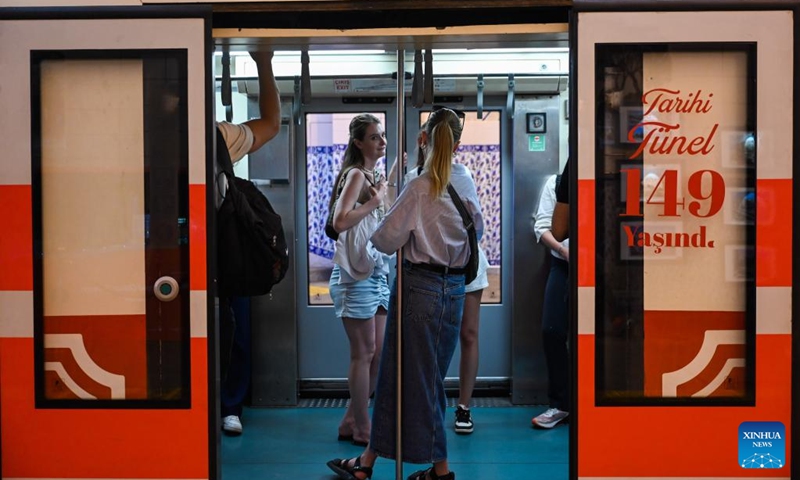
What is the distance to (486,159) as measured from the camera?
535 cm

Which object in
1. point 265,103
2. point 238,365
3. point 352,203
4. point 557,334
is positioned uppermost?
point 265,103

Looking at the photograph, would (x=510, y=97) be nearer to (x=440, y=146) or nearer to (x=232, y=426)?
(x=440, y=146)

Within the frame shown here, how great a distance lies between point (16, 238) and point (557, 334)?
9.56ft

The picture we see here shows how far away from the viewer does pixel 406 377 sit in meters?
3.64

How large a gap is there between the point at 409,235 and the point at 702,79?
1310 mm

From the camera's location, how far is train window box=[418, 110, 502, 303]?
5328mm

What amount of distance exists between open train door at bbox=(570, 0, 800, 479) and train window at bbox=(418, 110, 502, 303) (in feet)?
7.12

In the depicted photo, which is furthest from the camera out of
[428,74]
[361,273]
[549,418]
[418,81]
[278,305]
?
[278,305]

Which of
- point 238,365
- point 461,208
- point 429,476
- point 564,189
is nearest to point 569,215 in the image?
point 564,189

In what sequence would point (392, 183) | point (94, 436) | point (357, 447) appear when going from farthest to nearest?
point (357, 447) → point (392, 183) → point (94, 436)

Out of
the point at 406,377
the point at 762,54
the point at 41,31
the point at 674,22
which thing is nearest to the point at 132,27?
the point at 41,31

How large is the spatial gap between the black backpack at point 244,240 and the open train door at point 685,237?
1240 mm

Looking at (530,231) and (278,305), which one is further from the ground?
(530,231)

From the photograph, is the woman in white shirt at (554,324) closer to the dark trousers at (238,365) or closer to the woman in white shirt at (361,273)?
the woman in white shirt at (361,273)
